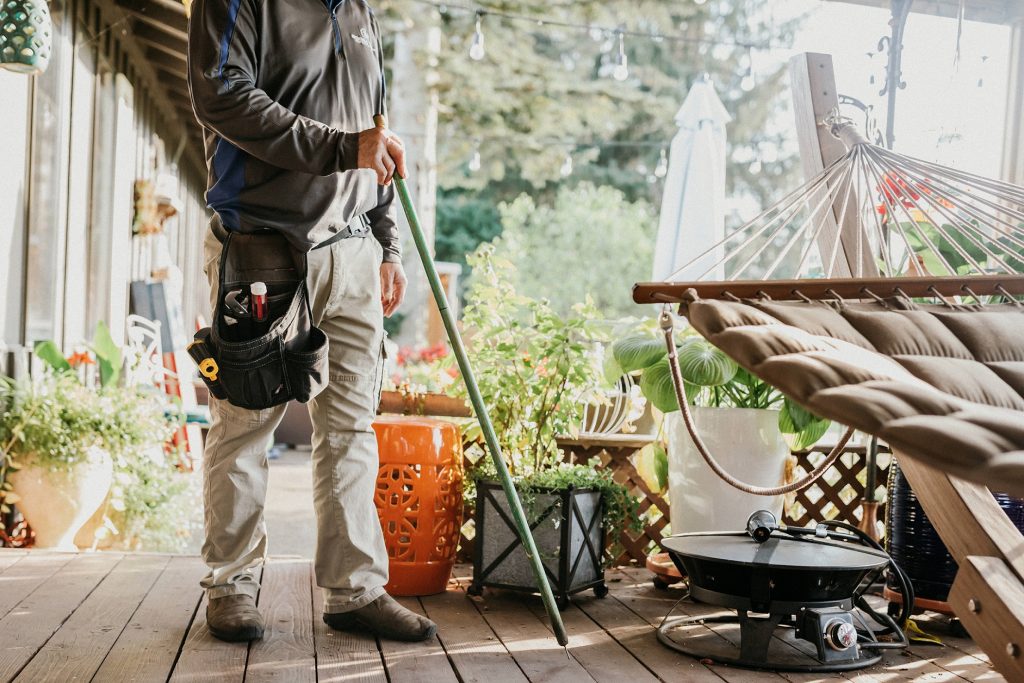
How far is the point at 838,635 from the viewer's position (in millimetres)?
1992

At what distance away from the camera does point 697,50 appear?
57.4 feet

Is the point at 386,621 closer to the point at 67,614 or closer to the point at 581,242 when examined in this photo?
the point at 67,614

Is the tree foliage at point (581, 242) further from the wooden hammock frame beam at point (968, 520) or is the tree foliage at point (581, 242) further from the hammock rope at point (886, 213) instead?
the wooden hammock frame beam at point (968, 520)

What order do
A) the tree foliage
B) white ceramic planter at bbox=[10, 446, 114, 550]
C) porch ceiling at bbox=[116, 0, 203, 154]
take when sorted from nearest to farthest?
1. white ceramic planter at bbox=[10, 446, 114, 550]
2. porch ceiling at bbox=[116, 0, 203, 154]
3. the tree foliage

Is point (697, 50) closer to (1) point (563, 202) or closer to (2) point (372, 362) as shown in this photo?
(1) point (563, 202)

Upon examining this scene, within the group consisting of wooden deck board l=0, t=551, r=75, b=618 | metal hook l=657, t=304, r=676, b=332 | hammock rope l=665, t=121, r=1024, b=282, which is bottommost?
wooden deck board l=0, t=551, r=75, b=618

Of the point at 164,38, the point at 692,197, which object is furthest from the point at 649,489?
the point at 164,38

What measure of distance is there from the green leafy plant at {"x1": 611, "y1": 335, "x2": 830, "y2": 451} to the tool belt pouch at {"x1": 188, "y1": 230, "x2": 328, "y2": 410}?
0.90m

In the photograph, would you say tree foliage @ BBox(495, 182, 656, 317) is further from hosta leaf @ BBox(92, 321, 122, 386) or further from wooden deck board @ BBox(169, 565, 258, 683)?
wooden deck board @ BBox(169, 565, 258, 683)

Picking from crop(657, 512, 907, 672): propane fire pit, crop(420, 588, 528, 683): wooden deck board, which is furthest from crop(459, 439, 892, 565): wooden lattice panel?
crop(657, 512, 907, 672): propane fire pit

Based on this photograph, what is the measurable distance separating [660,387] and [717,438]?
199mm

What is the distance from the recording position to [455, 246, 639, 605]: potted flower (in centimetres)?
244

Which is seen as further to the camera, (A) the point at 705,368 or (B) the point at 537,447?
(B) the point at 537,447

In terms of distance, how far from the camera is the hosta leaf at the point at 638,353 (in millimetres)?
2635
